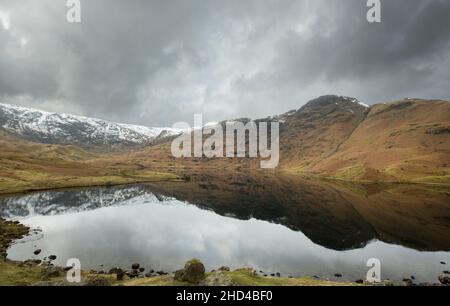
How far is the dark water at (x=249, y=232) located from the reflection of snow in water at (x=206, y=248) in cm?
17

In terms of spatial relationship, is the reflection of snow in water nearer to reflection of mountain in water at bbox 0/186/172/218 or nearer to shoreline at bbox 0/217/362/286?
shoreline at bbox 0/217/362/286

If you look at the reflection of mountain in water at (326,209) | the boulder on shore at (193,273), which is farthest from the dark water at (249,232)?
the boulder on shore at (193,273)

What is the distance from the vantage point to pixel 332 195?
5241 inches

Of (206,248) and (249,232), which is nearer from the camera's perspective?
(206,248)

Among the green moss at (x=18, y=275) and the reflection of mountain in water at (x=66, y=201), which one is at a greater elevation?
the reflection of mountain in water at (x=66, y=201)

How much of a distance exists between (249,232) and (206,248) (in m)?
18.8

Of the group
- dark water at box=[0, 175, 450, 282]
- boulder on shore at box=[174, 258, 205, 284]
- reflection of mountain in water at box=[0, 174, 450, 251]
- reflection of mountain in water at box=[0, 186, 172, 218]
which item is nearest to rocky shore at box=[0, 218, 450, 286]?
boulder on shore at box=[174, 258, 205, 284]

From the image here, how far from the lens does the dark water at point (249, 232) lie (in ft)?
168

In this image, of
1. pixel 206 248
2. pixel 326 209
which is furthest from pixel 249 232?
pixel 326 209

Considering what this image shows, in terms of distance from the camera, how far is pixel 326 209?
335 feet

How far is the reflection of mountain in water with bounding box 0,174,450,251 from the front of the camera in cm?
7012

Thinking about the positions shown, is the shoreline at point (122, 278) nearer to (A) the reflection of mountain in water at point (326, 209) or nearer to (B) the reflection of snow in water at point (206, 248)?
(B) the reflection of snow in water at point (206, 248)

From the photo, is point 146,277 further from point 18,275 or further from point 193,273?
point 18,275

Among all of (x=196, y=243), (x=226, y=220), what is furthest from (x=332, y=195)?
(x=196, y=243)
